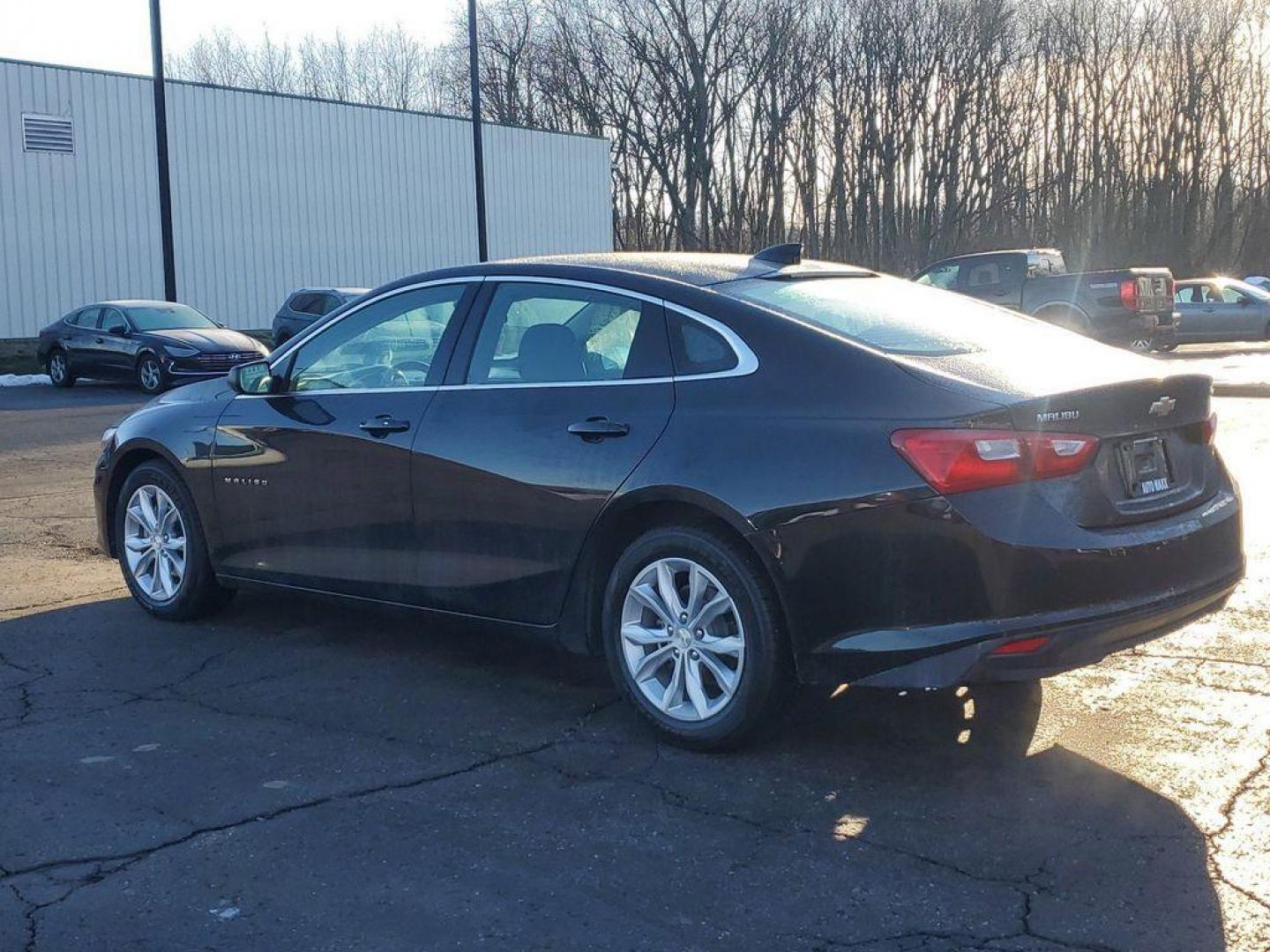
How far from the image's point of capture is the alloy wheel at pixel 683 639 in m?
4.53

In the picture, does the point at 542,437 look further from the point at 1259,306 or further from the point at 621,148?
the point at 621,148

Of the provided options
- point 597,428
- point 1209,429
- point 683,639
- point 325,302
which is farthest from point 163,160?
point 1209,429

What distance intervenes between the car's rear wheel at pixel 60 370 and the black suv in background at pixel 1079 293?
1441cm

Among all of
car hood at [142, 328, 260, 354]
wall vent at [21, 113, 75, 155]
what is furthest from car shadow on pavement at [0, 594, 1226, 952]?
wall vent at [21, 113, 75, 155]

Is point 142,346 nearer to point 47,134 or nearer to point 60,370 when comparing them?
point 60,370

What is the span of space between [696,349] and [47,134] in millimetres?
28395

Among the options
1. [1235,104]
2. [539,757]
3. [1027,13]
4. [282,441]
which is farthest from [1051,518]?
[1235,104]

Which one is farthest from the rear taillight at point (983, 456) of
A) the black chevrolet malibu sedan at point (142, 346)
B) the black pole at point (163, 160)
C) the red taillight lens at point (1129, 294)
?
the black pole at point (163, 160)

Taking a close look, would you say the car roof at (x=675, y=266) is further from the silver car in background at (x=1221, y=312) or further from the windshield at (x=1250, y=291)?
the windshield at (x=1250, y=291)

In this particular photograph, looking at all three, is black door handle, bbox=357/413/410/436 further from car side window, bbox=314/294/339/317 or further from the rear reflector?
car side window, bbox=314/294/339/317

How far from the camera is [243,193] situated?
33.1 m

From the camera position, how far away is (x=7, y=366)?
2741cm

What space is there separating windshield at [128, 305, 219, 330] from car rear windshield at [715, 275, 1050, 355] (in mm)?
18670

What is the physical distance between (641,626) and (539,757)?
21.0 inches
